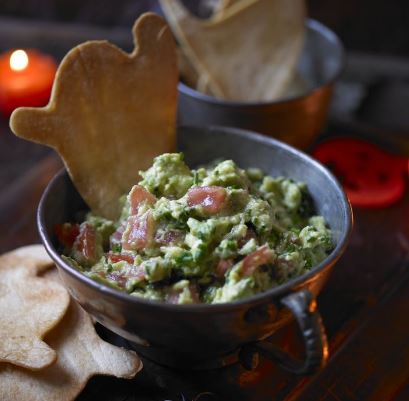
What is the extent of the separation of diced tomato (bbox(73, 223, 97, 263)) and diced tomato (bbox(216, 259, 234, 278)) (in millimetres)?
343

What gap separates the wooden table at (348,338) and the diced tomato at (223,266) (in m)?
0.34

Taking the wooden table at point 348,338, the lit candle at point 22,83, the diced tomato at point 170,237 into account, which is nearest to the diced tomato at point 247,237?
the diced tomato at point 170,237

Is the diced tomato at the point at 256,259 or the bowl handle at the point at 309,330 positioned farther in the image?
the diced tomato at the point at 256,259

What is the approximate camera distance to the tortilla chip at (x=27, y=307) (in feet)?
4.53

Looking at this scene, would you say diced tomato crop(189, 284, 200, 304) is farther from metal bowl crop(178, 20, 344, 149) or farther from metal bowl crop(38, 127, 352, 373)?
metal bowl crop(178, 20, 344, 149)

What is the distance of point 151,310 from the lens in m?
1.19

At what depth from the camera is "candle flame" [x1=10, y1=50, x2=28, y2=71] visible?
2889mm

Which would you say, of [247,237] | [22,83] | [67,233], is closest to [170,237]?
[247,237]

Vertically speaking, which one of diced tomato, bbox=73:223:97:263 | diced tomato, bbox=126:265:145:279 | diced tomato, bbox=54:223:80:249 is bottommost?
diced tomato, bbox=54:223:80:249

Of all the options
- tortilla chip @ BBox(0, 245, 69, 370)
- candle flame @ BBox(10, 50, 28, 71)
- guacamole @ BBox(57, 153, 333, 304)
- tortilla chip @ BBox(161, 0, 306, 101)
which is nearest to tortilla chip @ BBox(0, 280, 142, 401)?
tortilla chip @ BBox(0, 245, 69, 370)

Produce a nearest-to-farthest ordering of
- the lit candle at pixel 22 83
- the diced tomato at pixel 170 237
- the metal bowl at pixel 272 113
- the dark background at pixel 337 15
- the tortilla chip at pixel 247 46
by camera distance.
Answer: the diced tomato at pixel 170 237, the metal bowl at pixel 272 113, the tortilla chip at pixel 247 46, the lit candle at pixel 22 83, the dark background at pixel 337 15

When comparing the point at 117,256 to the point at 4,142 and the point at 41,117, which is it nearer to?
the point at 41,117

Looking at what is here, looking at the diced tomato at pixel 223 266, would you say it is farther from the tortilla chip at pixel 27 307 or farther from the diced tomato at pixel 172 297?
the tortilla chip at pixel 27 307

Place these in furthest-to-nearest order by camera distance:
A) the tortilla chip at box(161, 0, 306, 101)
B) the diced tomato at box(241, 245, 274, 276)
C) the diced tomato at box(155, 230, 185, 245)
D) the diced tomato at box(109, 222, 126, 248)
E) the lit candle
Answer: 1. the lit candle
2. the tortilla chip at box(161, 0, 306, 101)
3. the diced tomato at box(109, 222, 126, 248)
4. the diced tomato at box(155, 230, 185, 245)
5. the diced tomato at box(241, 245, 274, 276)
